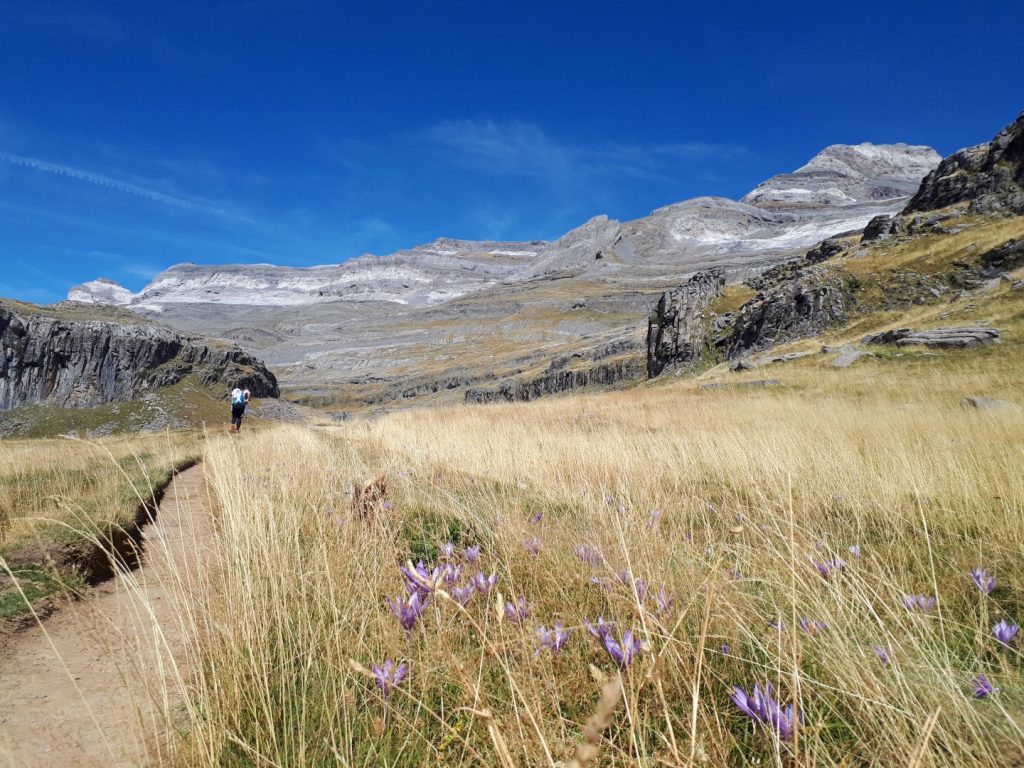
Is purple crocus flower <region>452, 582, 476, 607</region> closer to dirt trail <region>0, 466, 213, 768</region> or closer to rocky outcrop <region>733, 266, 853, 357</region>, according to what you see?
dirt trail <region>0, 466, 213, 768</region>

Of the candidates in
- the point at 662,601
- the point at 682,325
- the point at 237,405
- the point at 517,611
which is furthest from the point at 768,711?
the point at 682,325

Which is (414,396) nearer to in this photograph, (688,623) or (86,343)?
(86,343)

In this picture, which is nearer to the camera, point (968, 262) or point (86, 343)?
point (968, 262)

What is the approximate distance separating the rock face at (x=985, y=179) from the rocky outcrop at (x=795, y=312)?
11727 millimetres

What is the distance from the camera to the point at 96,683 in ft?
7.05

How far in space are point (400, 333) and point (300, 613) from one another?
394 ft

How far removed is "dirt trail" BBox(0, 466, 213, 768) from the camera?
1.40 meters

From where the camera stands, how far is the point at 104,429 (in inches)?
779

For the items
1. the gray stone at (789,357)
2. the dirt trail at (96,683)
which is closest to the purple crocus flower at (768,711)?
the dirt trail at (96,683)

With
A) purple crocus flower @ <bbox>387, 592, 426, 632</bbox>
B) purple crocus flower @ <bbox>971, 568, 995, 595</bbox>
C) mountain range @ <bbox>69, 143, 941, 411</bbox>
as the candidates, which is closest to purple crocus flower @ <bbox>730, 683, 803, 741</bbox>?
purple crocus flower @ <bbox>387, 592, 426, 632</bbox>

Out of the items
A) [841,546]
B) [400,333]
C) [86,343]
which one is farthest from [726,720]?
[400,333]

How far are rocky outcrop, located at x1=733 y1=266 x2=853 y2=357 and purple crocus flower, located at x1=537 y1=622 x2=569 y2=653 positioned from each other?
23.1 m

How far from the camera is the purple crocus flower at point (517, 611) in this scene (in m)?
1.54

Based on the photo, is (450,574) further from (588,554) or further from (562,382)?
(562,382)
